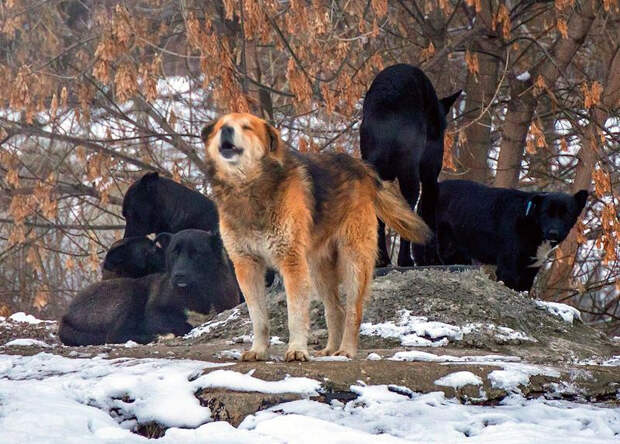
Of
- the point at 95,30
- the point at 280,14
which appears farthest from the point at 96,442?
the point at 95,30

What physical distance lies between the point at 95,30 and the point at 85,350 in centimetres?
842

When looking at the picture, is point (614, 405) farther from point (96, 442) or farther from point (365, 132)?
point (365, 132)

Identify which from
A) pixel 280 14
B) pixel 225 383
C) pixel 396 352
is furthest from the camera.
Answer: pixel 280 14

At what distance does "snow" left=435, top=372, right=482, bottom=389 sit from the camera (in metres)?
6.04

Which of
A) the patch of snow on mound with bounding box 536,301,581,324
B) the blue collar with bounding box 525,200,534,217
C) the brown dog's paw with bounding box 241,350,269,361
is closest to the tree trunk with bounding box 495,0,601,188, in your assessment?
the blue collar with bounding box 525,200,534,217

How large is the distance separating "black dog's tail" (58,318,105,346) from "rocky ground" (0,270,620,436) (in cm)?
67

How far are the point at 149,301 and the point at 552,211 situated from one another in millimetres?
4987

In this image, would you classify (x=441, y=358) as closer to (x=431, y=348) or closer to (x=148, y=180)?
(x=431, y=348)

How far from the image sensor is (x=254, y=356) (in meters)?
6.65

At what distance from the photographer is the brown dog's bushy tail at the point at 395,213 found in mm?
7875

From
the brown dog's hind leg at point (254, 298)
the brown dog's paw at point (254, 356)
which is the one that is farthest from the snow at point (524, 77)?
the brown dog's paw at point (254, 356)

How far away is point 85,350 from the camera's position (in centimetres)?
800

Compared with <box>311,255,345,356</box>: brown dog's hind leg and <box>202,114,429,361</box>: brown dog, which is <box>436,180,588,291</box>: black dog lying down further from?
<box>202,114,429,361</box>: brown dog

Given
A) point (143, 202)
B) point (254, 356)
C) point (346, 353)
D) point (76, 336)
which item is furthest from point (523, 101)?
point (254, 356)
